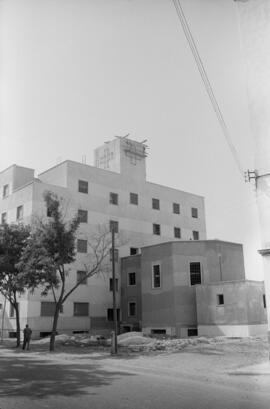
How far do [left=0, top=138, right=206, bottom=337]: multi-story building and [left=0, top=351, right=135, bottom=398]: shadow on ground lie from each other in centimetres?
2216

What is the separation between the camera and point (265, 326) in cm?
3269

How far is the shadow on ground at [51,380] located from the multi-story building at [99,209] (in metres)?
22.2

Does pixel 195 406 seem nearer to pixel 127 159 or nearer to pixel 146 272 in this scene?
pixel 146 272

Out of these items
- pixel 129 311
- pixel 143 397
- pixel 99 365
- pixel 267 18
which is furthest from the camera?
pixel 129 311

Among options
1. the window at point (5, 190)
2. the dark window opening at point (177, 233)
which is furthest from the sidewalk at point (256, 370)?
the window at point (5, 190)

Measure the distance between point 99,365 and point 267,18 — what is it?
1616cm

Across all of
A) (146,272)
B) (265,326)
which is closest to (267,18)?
(265,326)

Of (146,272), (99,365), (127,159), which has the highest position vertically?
(127,159)

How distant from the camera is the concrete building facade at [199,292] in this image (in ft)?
107

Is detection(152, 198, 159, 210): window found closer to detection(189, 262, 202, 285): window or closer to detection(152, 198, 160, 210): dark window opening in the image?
detection(152, 198, 160, 210): dark window opening

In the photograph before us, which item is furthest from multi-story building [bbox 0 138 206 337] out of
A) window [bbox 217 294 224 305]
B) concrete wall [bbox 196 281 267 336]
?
window [bbox 217 294 224 305]

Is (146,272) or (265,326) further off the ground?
(146,272)

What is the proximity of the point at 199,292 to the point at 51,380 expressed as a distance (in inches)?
926

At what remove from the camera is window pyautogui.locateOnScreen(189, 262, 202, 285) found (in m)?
37.4
